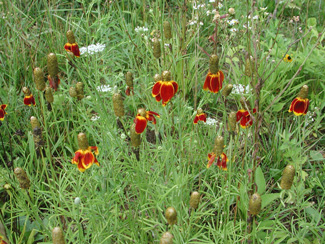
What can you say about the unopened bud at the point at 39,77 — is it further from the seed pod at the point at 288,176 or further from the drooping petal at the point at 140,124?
the seed pod at the point at 288,176

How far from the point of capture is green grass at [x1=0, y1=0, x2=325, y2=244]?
151 cm

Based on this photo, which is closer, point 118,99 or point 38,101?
point 118,99

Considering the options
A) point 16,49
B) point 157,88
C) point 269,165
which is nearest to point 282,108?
point 269,165

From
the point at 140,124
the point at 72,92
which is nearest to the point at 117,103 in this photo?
the point at 140,124

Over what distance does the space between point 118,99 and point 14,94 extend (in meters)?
1.35

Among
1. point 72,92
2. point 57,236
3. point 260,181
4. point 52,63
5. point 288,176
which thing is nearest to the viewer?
point 57,236

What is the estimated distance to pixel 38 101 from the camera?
2.34 m

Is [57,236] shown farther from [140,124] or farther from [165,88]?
[165,88]

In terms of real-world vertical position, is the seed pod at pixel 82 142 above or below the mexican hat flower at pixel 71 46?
below

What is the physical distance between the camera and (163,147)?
1685 millimetres

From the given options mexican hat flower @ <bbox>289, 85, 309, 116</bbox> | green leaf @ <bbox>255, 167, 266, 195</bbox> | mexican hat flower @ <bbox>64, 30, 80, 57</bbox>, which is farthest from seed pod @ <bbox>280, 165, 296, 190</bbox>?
mexican hat flower @ <bbox>64, 30, 80, 57</bbox>

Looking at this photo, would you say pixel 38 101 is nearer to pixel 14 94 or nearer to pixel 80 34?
pixel 14 94

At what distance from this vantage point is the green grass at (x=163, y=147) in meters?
1.51

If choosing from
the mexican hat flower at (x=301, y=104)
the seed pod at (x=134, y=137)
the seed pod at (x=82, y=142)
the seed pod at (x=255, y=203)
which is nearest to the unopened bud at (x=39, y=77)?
the seed pod at (x=82, y=142)
